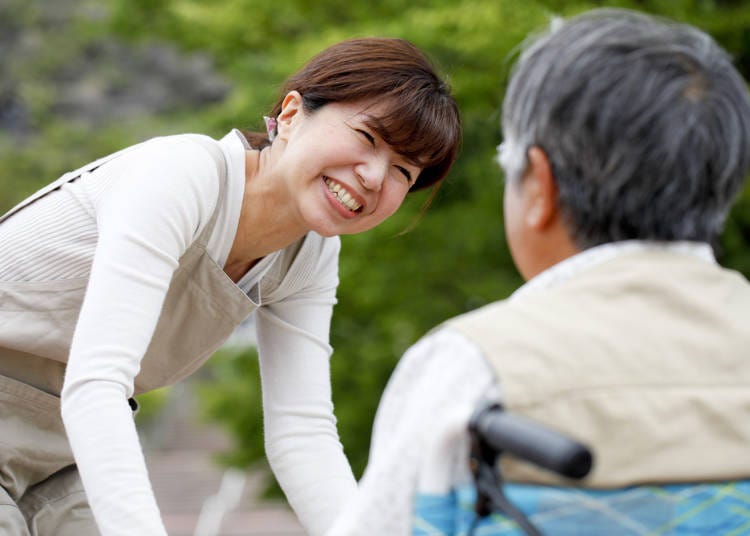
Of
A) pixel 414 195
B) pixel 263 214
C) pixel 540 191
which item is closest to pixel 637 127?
pixel 540 191

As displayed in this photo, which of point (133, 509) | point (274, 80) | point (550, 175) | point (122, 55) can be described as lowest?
point (122, 55)

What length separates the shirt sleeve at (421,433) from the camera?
50.7 inches

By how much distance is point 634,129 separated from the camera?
52.2 inches

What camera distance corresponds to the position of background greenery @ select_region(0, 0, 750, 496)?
5.70 meters

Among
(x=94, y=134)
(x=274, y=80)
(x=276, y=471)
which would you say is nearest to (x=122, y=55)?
(x=94, y=134)

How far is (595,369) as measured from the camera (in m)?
1.29

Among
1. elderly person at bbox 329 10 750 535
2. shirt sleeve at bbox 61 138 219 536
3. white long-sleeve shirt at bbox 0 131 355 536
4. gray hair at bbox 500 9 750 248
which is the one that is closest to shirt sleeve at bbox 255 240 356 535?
white long-sleeve shirt at bbox 0 131 355 536

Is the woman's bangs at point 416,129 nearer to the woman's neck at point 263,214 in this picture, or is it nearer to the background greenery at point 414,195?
the woman's neck at point 263,214

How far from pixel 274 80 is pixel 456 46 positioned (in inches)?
47.0

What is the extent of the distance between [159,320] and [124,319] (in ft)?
1.23

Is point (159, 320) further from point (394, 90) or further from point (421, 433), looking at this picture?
point (421, 433)

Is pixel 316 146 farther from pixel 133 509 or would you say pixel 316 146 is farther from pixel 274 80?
pixel 274 80

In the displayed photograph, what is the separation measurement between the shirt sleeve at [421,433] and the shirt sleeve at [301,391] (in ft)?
3.00

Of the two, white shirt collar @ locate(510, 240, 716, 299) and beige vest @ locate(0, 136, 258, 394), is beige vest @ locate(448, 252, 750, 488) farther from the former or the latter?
beige vest @ locate(0, 136, 258, 394)
